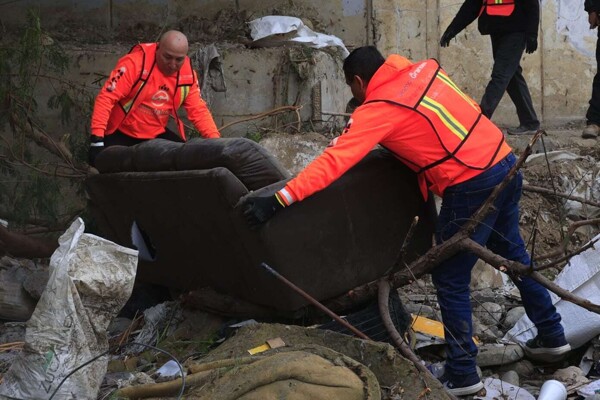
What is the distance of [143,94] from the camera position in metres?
6.11

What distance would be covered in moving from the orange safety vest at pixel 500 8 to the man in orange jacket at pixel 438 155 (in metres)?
3.30

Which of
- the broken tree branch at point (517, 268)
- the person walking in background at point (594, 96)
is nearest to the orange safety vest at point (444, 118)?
the broken tree branch at point (517, 268)

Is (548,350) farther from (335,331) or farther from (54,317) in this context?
(54,317)

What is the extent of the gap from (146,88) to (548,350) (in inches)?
124

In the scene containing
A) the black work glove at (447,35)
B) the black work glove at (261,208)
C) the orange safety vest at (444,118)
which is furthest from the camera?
the black work glove at (447,35)

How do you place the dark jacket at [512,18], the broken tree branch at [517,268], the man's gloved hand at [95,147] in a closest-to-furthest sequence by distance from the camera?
the broken tree branch at [517,268] → the man's gloved hand at [95,147] → the dark jacket at [512,18]

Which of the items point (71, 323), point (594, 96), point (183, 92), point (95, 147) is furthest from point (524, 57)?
point (71, 323)

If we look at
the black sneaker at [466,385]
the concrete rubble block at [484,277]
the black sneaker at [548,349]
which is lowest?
the concrete rubble block at [484,277]

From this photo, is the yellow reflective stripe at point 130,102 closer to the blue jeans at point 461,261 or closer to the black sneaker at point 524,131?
the blue jeans at point 461,261

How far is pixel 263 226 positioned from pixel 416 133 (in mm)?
847

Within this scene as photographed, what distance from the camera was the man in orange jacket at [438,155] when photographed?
410cm

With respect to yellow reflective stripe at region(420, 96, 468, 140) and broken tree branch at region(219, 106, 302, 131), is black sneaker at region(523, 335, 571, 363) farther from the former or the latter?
broken tree branch at region(219, 106, 302, 131)

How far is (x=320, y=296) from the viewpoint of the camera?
14.9 feet

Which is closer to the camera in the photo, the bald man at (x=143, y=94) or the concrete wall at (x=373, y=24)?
the bald man at (x=143, y=94)
